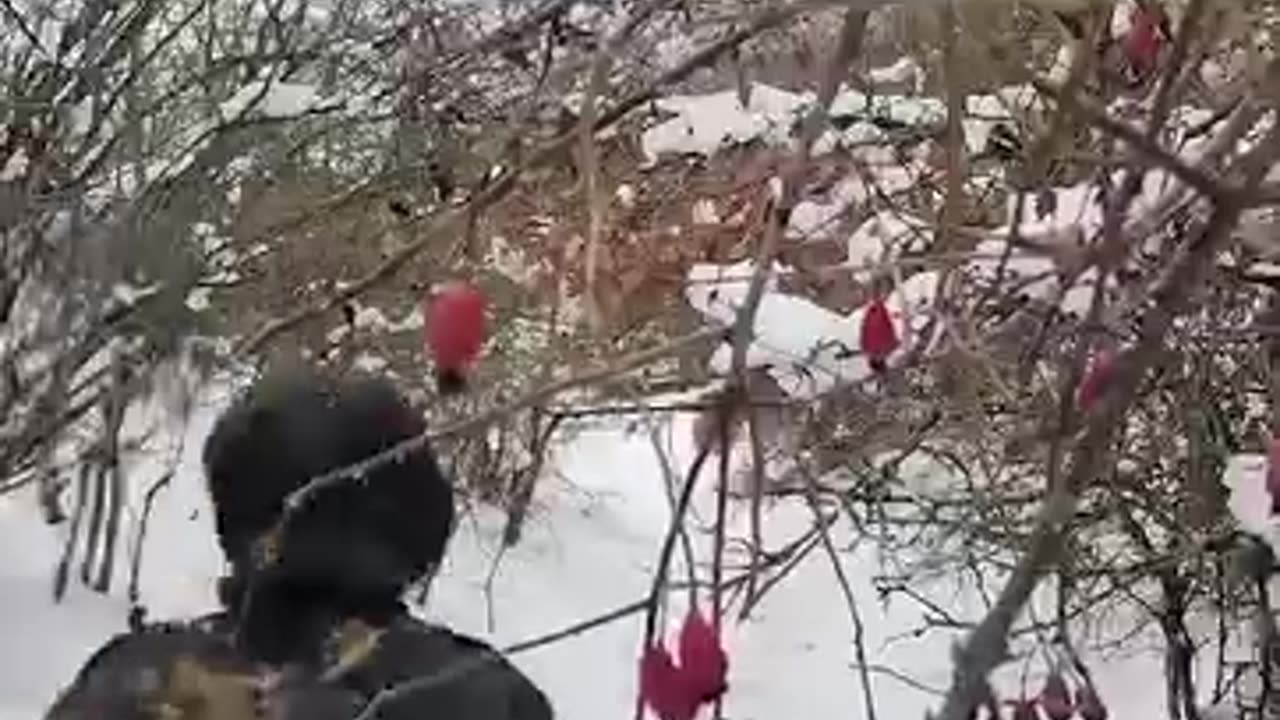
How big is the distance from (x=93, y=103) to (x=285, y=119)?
0.30 metres

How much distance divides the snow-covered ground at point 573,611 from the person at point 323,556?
2208 millimetres

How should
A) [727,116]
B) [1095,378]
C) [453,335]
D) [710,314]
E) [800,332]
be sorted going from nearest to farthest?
1. [1095,378]
2. [453,335]
3. [710,314]
4. [800,332]
5. [727,116]

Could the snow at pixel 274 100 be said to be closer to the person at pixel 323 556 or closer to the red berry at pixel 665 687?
the person at pixel 323 556

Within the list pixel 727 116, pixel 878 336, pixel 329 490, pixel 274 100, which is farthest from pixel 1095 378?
pixel 274 100

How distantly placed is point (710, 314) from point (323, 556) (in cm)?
37

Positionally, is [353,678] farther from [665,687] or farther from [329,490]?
[665,687]

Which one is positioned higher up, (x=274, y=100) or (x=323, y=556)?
(x=274, y=100)

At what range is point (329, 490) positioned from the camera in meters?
1.83

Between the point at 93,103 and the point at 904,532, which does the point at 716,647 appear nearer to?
the point at 93,103

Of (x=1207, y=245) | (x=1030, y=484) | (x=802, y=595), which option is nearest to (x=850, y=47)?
(x=1207, y=245)

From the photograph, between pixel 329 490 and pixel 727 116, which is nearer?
pixel 329 490

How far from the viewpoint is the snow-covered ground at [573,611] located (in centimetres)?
479

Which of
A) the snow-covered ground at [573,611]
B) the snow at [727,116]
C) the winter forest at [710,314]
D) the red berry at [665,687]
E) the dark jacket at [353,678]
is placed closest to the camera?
the winter forest at [710,314]

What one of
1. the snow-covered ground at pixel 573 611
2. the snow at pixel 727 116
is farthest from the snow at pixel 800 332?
the snow-covered ground at pixel 573 611
